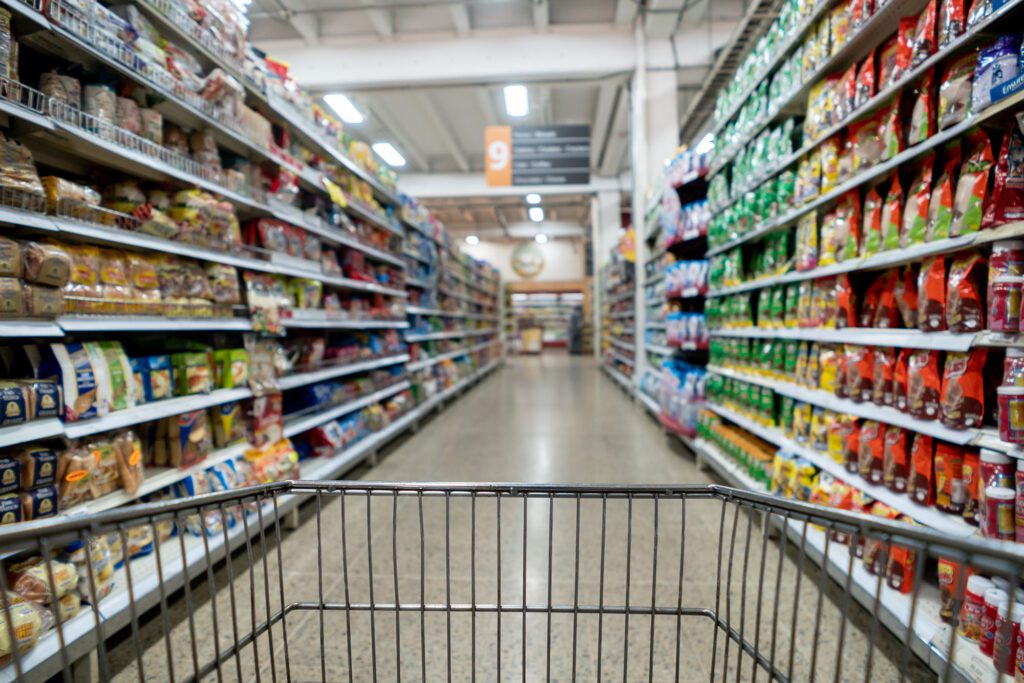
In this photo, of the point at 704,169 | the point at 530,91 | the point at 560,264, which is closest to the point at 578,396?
the point at 704,169

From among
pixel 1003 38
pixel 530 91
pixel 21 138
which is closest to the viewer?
pixel 1003 38

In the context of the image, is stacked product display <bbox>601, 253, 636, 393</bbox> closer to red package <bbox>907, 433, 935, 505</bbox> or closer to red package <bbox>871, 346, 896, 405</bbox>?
red package <bbox>871, 346, 896, 405</bbox>

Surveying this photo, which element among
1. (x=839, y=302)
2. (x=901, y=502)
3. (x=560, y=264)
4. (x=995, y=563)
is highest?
(x=560, y=264)

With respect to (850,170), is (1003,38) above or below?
above

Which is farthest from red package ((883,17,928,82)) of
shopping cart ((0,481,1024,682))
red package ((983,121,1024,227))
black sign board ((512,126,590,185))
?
black sign board ((512,126,590,185))

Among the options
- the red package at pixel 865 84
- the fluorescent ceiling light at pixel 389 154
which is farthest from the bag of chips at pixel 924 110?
the fluorescent ceiling light at pixel 389 154

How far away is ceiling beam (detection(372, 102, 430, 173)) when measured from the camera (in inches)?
328

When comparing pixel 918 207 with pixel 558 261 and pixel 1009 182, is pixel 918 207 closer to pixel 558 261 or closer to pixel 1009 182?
pixel 1009 182

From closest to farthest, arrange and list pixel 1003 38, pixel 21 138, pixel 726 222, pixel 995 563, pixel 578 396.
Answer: pixel 995 563, pixel 1003 38, pixel 21 138, pixel 726 222, pixel 578 396

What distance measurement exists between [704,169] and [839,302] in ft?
6.51

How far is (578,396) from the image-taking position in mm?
7223

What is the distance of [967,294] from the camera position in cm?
135

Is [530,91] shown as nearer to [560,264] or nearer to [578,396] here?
[578,396]

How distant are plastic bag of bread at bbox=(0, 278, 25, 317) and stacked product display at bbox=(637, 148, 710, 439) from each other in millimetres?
3663
